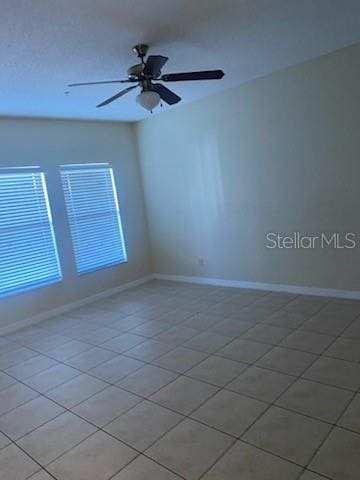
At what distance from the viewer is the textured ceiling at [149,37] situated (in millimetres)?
2248

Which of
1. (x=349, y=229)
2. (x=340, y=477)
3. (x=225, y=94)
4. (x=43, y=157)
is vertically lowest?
(x=340, y=477)

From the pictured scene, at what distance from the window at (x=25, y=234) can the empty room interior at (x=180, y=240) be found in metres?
0.02

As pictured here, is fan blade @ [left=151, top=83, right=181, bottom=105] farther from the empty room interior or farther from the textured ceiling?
the textured ceiling

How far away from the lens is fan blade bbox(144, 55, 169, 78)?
2523mm

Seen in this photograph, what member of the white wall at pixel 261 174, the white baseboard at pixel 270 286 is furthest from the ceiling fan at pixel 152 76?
the white baseboard at pixel 270 286

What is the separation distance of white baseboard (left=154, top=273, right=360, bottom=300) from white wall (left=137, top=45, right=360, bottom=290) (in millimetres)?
70

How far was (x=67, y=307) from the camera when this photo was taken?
479 cm

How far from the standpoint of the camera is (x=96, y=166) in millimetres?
5184

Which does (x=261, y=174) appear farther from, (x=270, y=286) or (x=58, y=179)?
(x=58, y=179)

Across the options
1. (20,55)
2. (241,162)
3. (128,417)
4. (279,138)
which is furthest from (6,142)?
(128,417)

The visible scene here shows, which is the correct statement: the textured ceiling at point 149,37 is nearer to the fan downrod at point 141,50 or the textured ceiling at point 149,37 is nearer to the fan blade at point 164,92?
the fan downrod at point 141,50

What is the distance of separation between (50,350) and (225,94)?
3563 mm

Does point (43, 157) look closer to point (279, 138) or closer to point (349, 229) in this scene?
point (279, 138)

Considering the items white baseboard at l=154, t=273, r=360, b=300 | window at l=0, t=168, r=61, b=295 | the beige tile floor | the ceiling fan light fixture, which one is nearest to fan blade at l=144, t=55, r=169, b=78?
the ceiling fan light fixture
